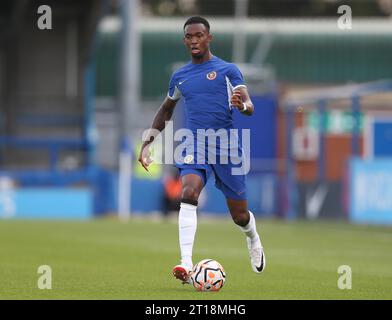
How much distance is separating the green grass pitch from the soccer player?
0.71 m

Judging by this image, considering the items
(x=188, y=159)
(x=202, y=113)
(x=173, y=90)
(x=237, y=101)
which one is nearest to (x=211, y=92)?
(x=202, y=113)

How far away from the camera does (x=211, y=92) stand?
37.8 ft

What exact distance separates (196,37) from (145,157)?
1.36 meters

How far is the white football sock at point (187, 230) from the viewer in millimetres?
11021

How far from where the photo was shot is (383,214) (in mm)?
26328

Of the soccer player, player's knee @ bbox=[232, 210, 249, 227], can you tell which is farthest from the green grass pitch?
the soccer player

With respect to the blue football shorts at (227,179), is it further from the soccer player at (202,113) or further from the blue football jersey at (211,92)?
the blue football jersey at (211,92)

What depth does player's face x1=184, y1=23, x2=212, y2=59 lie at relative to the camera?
11273mm

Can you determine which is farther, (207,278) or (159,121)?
(159,121)

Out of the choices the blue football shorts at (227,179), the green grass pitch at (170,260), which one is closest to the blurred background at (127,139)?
the green grass pitch at (170,260)

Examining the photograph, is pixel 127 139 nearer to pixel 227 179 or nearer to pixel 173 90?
pixel 173 90

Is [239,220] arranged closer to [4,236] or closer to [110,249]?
[110,249]

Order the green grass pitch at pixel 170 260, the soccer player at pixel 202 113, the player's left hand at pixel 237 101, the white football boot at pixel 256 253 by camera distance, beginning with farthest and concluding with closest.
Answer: the white football boot at pixel 256 253 → the soccer player at pixel 202 113 → the green grass pitch at pixel 170 260 → the player's left hand at pixel 237 101
